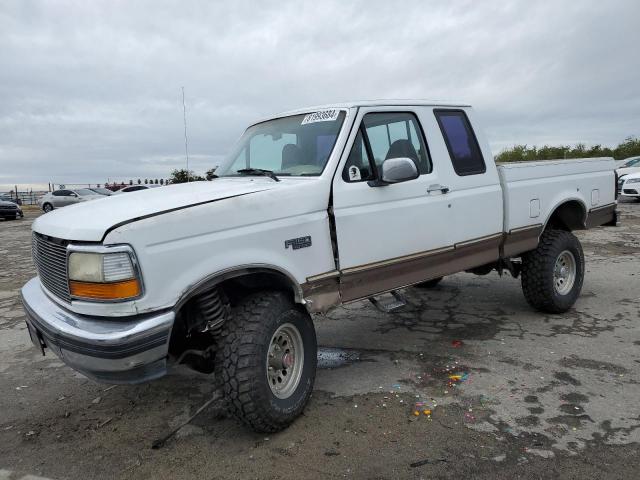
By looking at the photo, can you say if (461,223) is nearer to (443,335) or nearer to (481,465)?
(443,335)

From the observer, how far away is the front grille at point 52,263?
293 cm

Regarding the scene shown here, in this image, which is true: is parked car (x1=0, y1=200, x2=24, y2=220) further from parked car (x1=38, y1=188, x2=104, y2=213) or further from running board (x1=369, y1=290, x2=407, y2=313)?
running board (x1=369, y1=290, x2=407, y2=313)

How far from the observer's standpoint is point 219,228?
292cm

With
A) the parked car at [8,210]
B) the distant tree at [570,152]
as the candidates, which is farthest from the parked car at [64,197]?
the distant tree at [570,152]

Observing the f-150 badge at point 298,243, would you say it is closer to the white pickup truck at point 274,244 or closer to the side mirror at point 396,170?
the white pickup truck at point 274,244

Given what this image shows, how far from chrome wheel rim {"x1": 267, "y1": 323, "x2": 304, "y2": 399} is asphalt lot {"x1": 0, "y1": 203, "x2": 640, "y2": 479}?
0.85 feet

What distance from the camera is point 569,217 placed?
5.79 metres

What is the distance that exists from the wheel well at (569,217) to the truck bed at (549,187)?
2.6 inches

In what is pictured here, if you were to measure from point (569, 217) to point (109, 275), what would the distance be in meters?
5.04

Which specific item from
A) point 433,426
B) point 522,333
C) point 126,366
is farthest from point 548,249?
point 126,366

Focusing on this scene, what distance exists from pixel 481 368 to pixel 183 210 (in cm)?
272

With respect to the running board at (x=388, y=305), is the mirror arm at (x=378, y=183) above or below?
above

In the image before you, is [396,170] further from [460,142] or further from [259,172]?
[460,142]

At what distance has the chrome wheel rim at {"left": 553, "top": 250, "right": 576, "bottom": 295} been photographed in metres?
5.55
